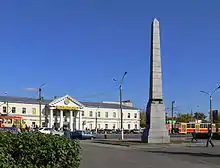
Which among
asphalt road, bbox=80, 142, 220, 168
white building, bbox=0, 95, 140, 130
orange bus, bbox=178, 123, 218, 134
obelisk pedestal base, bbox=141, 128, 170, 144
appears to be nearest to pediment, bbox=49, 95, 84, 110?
white building, bbox=0, 95, 140, 130

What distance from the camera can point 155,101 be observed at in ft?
128

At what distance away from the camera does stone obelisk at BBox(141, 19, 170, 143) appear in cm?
3903

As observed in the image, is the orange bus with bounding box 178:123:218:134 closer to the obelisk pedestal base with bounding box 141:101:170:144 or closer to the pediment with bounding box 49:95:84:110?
the pediment with bounding box 49:95:84:110

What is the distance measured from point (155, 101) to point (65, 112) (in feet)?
260

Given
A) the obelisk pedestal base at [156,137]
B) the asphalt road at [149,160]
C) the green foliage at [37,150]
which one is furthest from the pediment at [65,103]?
the green foliage at [37,150]

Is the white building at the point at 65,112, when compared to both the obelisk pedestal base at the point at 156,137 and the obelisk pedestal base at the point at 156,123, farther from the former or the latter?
the obelisk pedestal base at the point at 156,123

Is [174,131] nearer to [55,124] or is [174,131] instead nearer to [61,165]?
[55,124]

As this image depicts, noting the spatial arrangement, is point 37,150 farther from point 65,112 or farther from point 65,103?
point 65,112

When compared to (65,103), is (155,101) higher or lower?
lower

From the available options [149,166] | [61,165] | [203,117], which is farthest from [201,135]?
[203,117]

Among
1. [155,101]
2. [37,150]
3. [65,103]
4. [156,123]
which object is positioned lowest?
[156,123]

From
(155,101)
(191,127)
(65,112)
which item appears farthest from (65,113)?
(155,101)

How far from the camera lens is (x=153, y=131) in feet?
129

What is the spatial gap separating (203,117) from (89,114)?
247ft
